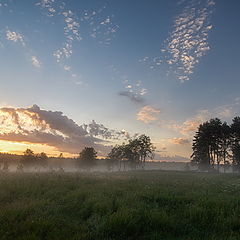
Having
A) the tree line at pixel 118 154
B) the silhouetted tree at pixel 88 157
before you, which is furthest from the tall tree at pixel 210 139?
the silhouetted tree at pixel 88 157

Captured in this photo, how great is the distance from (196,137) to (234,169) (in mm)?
15484

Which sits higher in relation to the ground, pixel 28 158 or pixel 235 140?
pixel 235 140

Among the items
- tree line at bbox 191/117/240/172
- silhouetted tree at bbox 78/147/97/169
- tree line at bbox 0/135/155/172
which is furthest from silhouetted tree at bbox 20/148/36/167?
tree line at bbox 191/117/240/172

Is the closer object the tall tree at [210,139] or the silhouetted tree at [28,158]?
the tall tree at [210,139]

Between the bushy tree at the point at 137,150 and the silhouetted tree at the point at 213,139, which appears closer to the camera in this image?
the silhouetted tree at the point at 213,139

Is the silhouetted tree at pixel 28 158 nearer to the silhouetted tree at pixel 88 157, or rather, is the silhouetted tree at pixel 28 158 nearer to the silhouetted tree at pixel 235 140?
the silhouetted tree at pixel 88 157

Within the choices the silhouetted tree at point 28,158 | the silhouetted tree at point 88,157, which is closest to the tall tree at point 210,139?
the silhouetted tree at point 88,157

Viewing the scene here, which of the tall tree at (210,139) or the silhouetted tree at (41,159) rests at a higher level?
the tall tree at (210,139)

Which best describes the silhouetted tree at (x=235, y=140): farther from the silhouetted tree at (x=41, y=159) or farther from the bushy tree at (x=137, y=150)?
the silhouetted tree at (x=41, y=159)

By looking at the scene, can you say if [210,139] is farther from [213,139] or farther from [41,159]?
[41,159]

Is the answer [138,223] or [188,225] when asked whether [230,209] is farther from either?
[138,223]

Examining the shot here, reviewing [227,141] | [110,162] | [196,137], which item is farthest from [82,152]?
[227,141]

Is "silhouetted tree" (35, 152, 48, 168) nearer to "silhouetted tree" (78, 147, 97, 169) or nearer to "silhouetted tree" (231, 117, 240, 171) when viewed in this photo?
"silhouetted tree" (78, 147, 97, 169)

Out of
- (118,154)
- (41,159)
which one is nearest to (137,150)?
(118,154)
